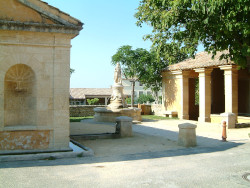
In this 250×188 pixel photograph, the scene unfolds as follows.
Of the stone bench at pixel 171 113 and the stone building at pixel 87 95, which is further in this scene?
the stone building at pixel 87 95

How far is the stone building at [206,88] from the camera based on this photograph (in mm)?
19172

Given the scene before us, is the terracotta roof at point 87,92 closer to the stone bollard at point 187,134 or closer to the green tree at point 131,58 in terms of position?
the green tree at point 131,58

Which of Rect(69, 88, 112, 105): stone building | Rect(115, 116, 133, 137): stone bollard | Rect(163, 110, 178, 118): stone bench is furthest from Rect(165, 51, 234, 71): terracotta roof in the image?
→ Rect(69, 88, 112, 105): stone building

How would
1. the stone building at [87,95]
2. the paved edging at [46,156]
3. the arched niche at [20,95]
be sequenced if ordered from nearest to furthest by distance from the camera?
1. the paved edging at [46,156]
2. the arched niche at [20,95]
3. the stone building at [87,95]

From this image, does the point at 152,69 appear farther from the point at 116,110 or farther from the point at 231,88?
the point at 231,88

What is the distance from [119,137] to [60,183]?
268 inches

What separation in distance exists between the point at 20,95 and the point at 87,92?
142 feet

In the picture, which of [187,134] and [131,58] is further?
[131,58]

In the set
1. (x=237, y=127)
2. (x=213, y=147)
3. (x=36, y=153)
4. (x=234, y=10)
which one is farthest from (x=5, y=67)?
(x=237, y=127)

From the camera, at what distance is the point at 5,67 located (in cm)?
816

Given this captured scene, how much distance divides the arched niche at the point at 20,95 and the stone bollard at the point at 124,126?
4841 mm

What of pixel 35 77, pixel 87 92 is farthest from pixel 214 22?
pixel 87 92

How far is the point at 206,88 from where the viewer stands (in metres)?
21.1

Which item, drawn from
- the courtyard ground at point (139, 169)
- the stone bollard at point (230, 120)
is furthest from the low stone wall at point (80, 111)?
the courtyard ground at point (139, 169)
